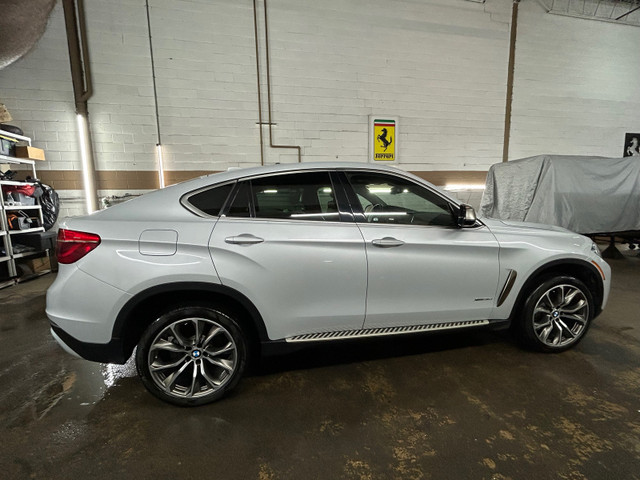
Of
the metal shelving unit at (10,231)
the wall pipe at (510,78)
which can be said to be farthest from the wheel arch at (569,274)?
the metal shelving unit at (10,231)

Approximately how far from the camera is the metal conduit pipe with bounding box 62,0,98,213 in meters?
5.39

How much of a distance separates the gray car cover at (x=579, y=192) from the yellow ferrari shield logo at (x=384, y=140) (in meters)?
2.42

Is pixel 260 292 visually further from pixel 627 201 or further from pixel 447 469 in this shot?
pixel 627 201

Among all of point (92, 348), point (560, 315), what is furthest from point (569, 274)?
point (92, 348)

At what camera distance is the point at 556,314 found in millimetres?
2404

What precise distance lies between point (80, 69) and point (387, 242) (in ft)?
21.9

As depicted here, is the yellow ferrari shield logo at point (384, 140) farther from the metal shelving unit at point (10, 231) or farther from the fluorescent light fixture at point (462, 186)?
the metal shelving unit at point (10, 231)

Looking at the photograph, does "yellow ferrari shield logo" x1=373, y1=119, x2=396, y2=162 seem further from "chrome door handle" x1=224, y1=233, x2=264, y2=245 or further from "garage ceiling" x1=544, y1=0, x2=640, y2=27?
"chrome door handle" x1=224, y1=233, x2=264, y2=245

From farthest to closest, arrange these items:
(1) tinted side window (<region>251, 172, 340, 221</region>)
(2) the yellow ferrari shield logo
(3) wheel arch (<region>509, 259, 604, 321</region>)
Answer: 1. (2) the yellow ferrari shield logo
2. (3) wheel arch (<region>509, 259, 604, 321</region>)
3. (1) tinted side window (<region>251, 172, 340, 221</region>)

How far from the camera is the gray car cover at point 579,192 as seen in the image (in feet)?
18.0

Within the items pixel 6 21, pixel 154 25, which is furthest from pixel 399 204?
pixel 6 21

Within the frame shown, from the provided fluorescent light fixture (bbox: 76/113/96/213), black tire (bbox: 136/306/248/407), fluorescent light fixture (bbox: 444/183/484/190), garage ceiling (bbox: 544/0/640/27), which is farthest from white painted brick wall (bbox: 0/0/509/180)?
black tire (bbox: 136/306/248/407)

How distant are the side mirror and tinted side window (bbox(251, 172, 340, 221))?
847 mm

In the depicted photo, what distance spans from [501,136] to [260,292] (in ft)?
25.8
